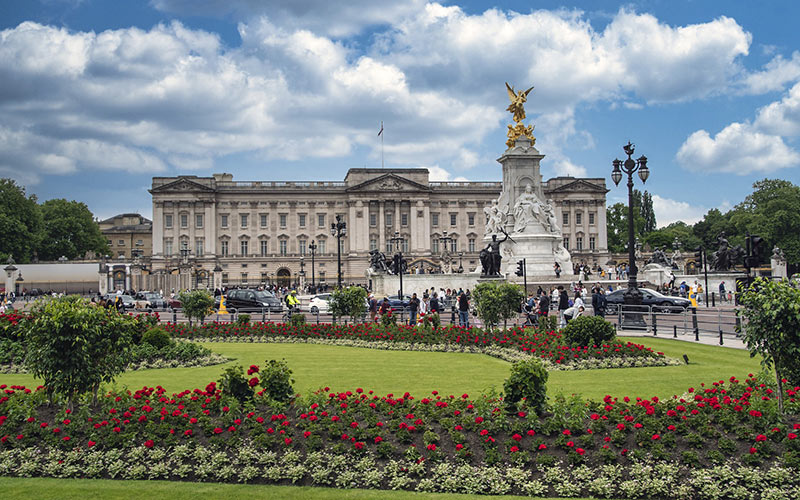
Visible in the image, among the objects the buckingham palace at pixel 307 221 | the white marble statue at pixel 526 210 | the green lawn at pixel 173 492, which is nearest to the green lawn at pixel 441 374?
the green lawn at pixel 173 492

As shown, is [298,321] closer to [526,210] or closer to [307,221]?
[526,210]

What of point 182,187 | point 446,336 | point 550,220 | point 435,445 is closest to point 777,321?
point 435,445

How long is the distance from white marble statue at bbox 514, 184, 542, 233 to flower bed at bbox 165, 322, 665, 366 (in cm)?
2517

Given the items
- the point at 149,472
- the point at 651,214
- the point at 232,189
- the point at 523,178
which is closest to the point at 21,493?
the point at 149,472

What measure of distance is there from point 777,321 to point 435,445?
4.67 metres

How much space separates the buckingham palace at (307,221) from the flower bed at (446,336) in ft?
235

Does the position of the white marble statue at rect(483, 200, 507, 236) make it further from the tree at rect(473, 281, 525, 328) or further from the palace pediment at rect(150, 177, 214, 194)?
the palace pediment at rect(150, 177, 214, 194)

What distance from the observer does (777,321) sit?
8.89 m

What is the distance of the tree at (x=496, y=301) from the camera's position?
20.5m

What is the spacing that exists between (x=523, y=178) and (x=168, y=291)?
1498 inches

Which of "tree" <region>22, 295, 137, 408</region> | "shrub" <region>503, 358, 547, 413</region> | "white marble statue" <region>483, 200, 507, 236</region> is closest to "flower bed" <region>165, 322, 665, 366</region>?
"shrub" <region>503, 358, 547, 413</region>

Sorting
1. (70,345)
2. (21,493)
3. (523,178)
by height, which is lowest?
(21,493)

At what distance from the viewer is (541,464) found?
318 inches

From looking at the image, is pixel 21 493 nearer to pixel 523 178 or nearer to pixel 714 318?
pixel 714 318
